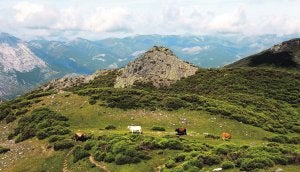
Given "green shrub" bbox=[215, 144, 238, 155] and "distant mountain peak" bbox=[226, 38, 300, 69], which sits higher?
"distant mountain peak" bbox=[226, 38, 300, 69]

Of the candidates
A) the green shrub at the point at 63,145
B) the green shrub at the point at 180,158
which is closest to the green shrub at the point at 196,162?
the green shrub at the point at 180,158

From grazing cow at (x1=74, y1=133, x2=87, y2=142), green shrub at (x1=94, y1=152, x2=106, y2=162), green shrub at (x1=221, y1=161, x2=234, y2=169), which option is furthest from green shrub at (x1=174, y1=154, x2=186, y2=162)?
grazing cow at (x1=74, y1=133, x2=87, y2=142)

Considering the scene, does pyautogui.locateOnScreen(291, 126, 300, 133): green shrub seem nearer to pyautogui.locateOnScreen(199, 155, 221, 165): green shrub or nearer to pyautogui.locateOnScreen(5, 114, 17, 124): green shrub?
pyautogui.locateOnScreen(199, 155, 221, 165): green shrub

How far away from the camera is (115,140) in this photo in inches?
1832

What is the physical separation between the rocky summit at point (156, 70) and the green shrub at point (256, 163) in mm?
68744

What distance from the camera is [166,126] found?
60750mm

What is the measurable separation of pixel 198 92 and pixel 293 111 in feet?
70.6

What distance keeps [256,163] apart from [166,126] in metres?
28.6

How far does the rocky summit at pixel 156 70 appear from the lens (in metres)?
106

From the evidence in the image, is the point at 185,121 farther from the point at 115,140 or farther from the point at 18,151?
the point at 18,151

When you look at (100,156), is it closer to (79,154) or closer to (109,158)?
(109,158)

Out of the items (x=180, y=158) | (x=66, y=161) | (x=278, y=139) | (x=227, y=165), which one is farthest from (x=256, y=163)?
(x=278, y=139)

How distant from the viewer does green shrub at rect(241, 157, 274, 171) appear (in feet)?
107

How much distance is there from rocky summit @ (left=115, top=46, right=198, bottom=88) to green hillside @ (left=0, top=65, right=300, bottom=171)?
349cm
